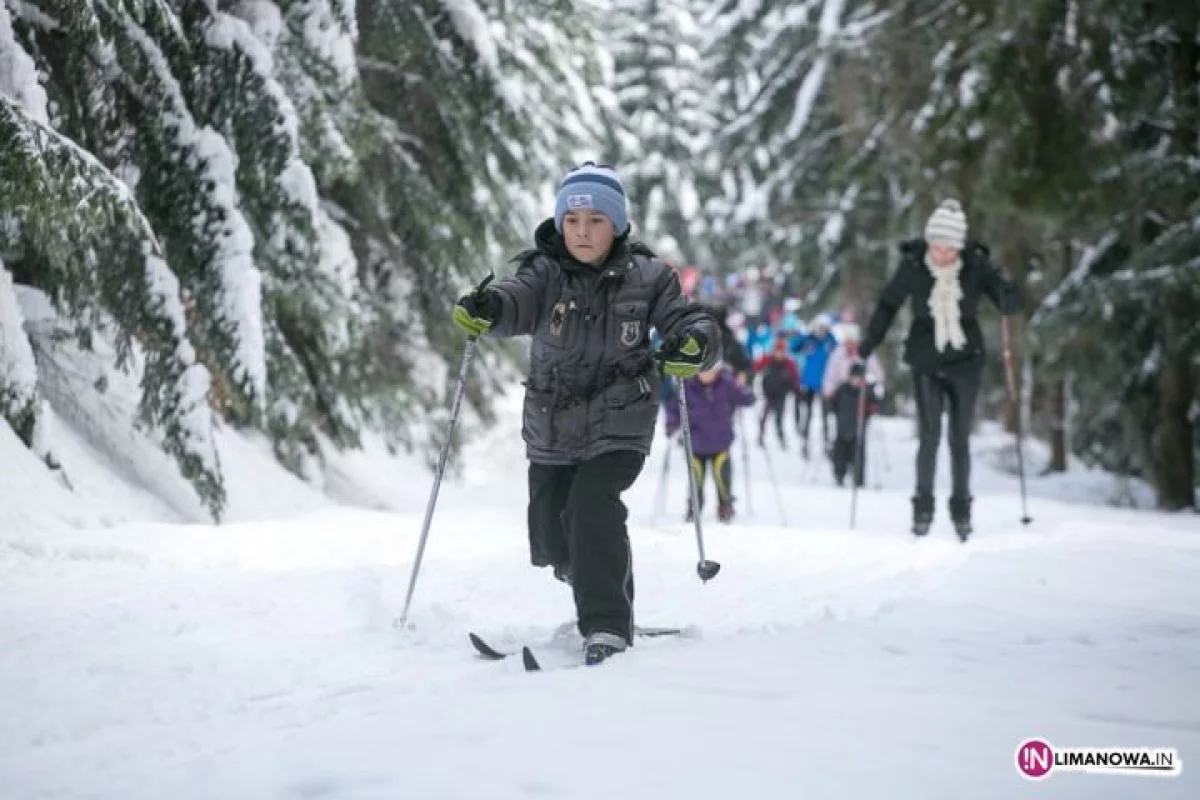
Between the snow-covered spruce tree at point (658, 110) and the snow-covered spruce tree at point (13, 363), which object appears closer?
the snow-covered spruce tree at point (13, 363)

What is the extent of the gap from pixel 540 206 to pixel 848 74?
7210mm

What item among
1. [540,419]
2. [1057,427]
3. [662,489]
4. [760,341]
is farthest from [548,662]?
[760,341]

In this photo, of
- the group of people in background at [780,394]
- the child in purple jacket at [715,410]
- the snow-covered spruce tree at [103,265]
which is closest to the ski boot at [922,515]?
the group of people in background at [780,394]

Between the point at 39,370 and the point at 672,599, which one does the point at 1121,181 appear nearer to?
the point at 672,599

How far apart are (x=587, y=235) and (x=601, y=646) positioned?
1.58 metres

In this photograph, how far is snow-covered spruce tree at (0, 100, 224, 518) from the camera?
482 centimetres

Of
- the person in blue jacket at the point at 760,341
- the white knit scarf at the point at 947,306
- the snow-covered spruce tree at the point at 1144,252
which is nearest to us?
the white knit scarf at the point at 947,306

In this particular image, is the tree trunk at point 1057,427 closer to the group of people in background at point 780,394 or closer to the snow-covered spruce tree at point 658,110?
the group of people in background at point 780,394

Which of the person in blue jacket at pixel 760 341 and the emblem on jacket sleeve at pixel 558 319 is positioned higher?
the person in blue jacket at pixel 760 341

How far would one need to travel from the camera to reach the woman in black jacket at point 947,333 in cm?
820

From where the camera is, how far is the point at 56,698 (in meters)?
3.46

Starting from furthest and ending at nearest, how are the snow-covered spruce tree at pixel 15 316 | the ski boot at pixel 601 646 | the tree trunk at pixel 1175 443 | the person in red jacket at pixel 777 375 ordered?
1. the person in red jacket at pixel 777 375
2. the tree trunk at pixel 1175 443
3. the snow-covered spruce tree at pixel 15 316
4. the ski boot at pixel 601 646

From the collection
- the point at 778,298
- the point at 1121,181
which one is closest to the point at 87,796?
the point at 1121,181

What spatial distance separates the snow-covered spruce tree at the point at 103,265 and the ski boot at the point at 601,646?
110 inches
